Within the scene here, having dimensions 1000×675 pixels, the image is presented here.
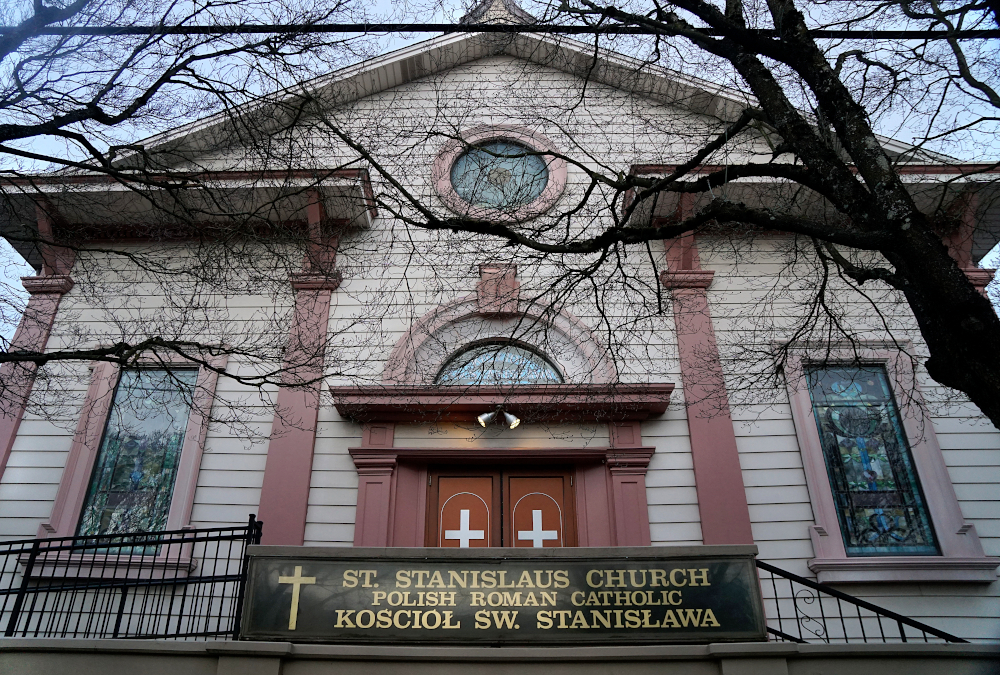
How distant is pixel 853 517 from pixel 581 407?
3.28 m

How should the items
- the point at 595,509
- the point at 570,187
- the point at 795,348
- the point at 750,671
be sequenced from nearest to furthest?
the point at 750,671 → the point at 595,509 → the point at 795,348 → the point at 570,187

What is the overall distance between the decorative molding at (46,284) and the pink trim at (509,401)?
4.22 m

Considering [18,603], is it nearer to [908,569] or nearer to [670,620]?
[670,620]

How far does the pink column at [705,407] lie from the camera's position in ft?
26.7

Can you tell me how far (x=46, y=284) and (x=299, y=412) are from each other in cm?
400

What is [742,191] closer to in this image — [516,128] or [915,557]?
[516,128]

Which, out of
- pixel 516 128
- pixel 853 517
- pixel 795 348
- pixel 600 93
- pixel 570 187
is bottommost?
pixel 853 517

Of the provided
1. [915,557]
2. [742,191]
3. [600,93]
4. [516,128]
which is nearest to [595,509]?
[915,557]

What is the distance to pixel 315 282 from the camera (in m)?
9.71

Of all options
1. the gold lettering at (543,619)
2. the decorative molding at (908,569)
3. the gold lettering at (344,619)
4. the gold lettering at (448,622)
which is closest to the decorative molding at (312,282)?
the gold lettering at (344,619)

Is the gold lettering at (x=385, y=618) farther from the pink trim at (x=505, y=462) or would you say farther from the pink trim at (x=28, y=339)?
the pink trim at (x=28, y=339)

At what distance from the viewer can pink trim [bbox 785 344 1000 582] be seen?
777 centimetres

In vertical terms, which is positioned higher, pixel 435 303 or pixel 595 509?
pixel 435 303

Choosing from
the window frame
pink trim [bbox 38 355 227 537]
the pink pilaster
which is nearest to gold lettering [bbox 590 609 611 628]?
the window frame
